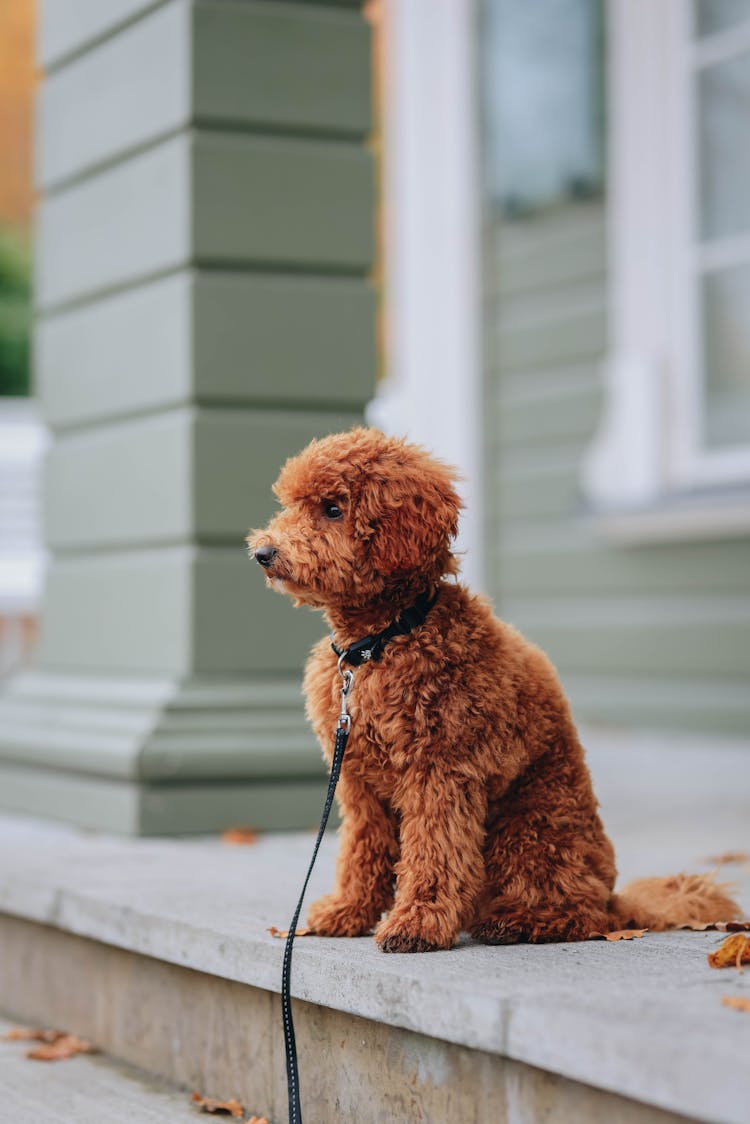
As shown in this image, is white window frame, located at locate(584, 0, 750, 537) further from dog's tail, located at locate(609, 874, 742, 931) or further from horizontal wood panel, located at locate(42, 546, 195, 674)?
dog's tail, located at locate(609, 874, 742, 931)

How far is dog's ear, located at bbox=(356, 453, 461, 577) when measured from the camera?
249 centimetres

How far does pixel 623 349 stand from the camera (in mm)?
6902

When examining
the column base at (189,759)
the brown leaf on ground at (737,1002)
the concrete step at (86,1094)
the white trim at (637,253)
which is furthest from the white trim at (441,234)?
the brown leaf on ground at (737,1002)

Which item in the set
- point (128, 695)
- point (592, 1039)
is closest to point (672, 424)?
point (128, 695)

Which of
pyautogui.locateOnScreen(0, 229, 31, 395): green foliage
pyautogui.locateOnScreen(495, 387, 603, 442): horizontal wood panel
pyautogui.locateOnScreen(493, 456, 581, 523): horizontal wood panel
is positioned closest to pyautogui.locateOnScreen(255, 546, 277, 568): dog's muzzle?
pyautogui.locateOnScreen(493, 456, 581, 523): horizontal wood panel

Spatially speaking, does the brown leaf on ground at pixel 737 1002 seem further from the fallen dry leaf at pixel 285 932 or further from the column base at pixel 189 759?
the column base at pixel 189 759

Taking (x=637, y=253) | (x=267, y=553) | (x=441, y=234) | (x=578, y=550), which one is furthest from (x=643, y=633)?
(x=267, y=553)

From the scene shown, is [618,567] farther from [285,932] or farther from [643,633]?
[285,932]

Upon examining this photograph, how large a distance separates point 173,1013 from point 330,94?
2.60 meters

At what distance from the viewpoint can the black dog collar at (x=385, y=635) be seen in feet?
8.59

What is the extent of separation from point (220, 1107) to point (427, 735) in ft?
2.76

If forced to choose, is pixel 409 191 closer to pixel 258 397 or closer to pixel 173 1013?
pixel 258 397

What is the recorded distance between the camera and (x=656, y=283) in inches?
266

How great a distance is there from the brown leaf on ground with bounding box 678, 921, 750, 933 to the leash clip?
0.74m
